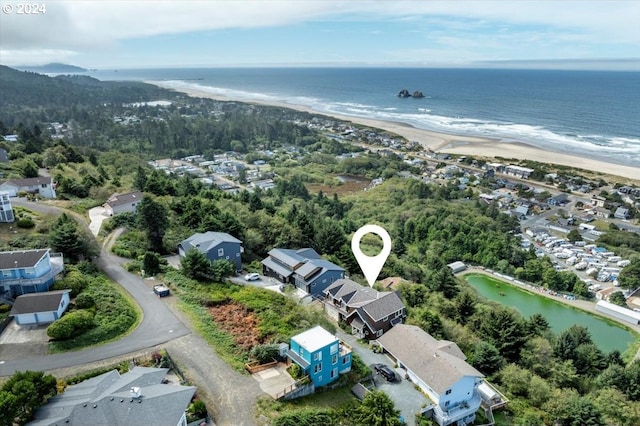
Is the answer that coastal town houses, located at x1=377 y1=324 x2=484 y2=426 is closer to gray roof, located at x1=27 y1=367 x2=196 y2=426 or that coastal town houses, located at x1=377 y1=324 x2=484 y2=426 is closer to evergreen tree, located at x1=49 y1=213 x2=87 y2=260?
gray roof, located at x1=27 y1=367 x2=196 y2=426

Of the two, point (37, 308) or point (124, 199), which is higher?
point (124, 199)

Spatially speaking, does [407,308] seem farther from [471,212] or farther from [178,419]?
[471,212]

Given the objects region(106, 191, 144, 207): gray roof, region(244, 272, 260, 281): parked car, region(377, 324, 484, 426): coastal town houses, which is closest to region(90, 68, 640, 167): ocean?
region(377, 324, 484, 426): coastal town houses

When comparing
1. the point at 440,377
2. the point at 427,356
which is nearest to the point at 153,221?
the point at 427,356

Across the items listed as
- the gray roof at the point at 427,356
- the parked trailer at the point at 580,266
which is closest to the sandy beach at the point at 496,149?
the parked trailer at the point at 580,266

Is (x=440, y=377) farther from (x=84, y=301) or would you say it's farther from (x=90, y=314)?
(x=84, y=301)

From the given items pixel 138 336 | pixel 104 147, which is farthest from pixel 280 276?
pixel 104 147
